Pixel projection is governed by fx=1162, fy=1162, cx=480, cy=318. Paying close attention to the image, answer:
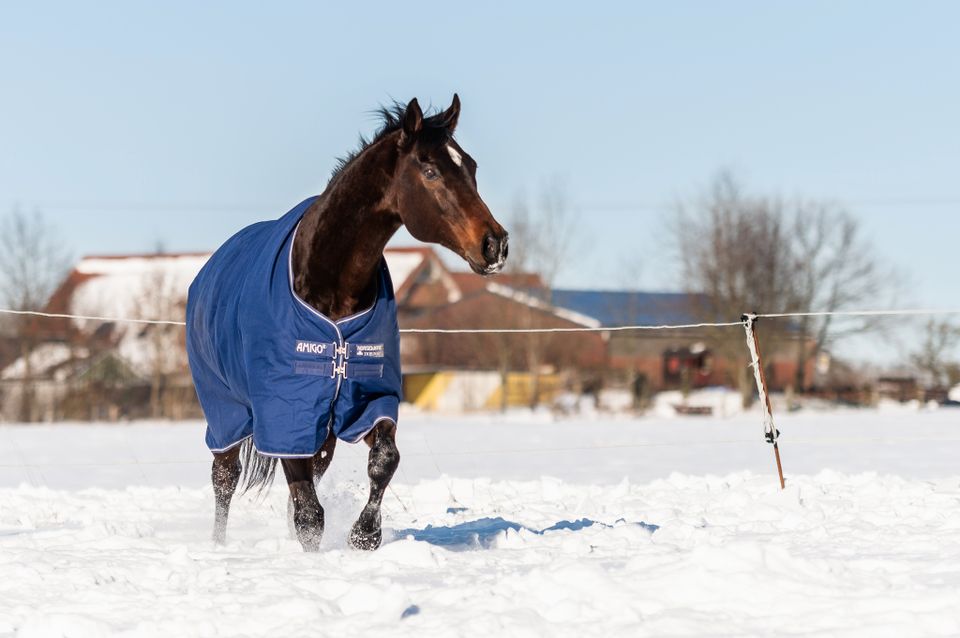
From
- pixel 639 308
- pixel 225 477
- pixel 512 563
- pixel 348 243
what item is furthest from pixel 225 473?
pixel 639 308

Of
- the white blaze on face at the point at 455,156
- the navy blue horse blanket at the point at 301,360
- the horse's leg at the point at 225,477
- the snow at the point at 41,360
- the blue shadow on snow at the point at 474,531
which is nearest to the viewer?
the white blaze on face at the point at 455,156

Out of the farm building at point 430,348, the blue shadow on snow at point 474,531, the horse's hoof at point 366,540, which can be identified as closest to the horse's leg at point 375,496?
the horse's hoof at point 366,540

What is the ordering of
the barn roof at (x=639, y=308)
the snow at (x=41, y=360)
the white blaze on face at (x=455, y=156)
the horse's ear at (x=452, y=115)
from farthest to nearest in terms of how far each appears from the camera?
the barn roof at (x=639, y=308) < the snow at (x=41, y=360) < the horse's ear at (x=452, y=115) < the white blaze on face at (x=455, y=156)

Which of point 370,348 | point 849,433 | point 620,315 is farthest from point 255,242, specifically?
point 620,315

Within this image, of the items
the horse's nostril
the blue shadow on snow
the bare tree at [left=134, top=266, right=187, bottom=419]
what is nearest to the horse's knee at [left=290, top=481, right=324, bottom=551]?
the blue shadow on snow

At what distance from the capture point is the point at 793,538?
518 centimetres

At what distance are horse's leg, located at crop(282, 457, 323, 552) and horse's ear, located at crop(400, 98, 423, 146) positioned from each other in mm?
1445

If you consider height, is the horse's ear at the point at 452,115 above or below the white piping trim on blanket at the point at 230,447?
above

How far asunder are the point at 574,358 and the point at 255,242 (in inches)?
1338

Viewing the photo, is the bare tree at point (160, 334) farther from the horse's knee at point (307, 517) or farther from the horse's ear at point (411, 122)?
the horse's ear at point (411, 122)

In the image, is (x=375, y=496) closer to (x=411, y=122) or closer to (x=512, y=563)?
(x=512, y=563)

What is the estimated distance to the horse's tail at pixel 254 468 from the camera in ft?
20.5

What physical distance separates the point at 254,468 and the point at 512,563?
2.16m

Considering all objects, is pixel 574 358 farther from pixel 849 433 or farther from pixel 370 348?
pixel 370 348
